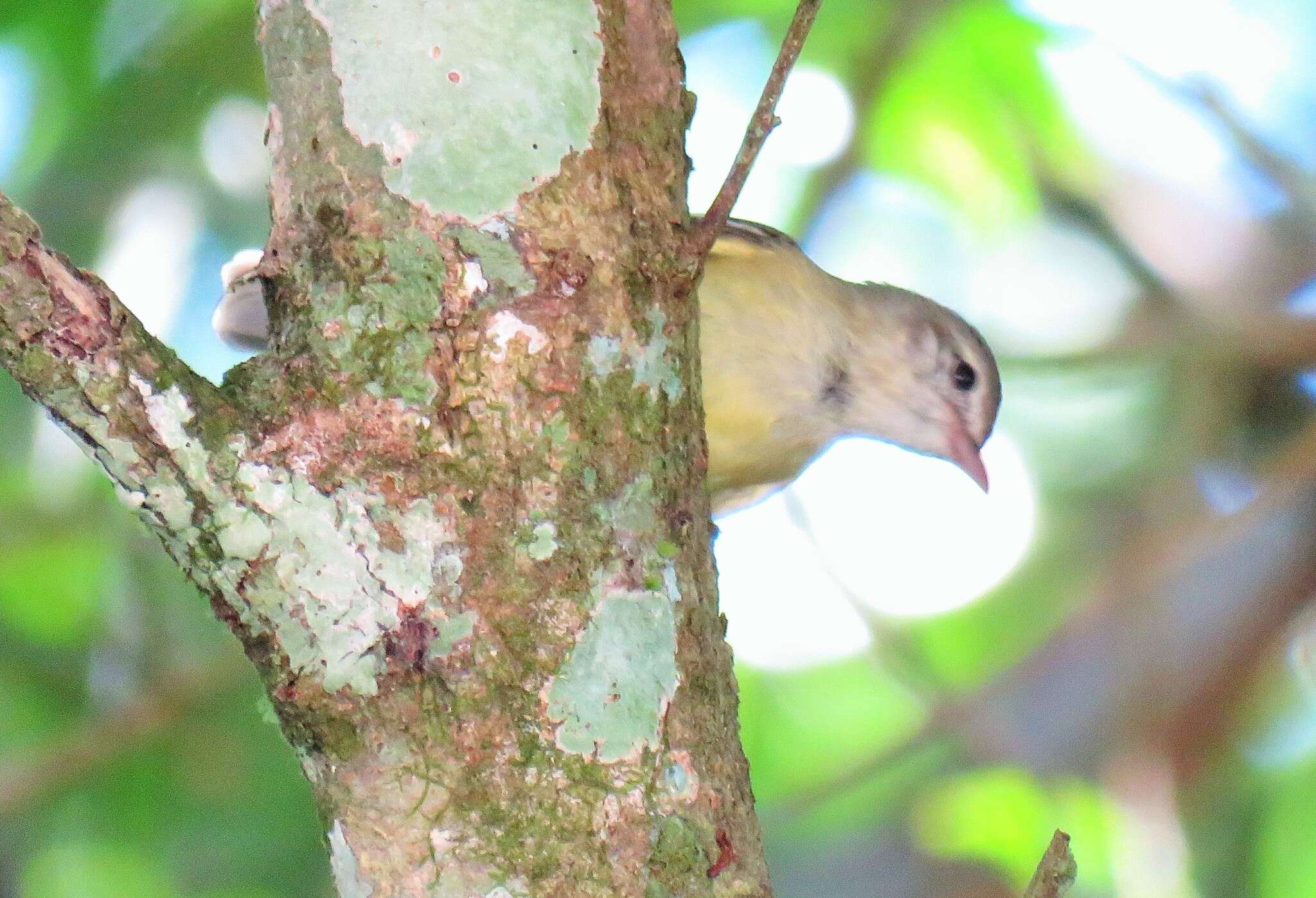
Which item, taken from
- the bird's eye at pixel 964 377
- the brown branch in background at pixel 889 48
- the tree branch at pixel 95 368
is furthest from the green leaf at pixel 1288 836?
the tree branch at pixel 95 368

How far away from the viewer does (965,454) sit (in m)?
3.31

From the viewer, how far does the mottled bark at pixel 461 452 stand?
149 centimetres

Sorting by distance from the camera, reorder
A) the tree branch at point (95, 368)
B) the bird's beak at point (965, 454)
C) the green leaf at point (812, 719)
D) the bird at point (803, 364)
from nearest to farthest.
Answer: the tree branch at point (95, 368), the bird at point (803, 364), the bird's beak at point (965, 454), the green leaf at point (812, 719)

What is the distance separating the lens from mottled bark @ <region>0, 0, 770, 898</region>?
1.49 m

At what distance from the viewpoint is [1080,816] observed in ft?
14.5

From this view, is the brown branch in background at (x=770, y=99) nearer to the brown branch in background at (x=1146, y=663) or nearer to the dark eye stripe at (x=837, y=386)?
the dark eye stripe at (x=837, y=386)

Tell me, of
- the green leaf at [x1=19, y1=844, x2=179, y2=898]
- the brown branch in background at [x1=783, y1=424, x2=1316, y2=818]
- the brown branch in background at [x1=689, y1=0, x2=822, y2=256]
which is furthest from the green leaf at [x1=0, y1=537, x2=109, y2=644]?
the brown branch in background at [x1=689, y1=0, x2=822, y2=256]

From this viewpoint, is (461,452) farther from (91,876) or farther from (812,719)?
(812,719)

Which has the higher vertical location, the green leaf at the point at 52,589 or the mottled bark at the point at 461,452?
the green leaf at the point at 52,589

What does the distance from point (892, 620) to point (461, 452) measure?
2.94 meters

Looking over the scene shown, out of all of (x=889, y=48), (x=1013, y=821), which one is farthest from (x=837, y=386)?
(x=1013, y=821)

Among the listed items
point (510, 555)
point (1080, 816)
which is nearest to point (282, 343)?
point (510, 555)

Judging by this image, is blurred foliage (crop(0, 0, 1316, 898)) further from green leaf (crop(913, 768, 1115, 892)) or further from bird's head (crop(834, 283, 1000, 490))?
bird's head (crop(834, 283, 1000, 490))

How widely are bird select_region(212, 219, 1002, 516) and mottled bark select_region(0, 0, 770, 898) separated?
698 mm
